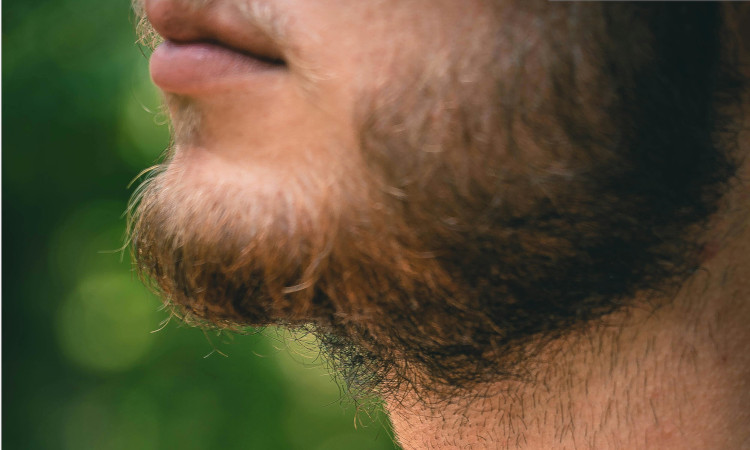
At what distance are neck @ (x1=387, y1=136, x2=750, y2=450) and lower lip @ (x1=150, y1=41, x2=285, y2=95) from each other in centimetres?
40

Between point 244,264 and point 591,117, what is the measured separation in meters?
0.35

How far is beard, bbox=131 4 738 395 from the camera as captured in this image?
652mm

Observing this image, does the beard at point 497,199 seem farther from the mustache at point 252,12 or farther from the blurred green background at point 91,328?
the blurred green background at point 91,328

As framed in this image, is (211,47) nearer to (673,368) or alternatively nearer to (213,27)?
(213,27)

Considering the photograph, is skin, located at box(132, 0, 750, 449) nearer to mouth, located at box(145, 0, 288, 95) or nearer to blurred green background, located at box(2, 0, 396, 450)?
mouth, located at box(145, 0, 288, 95)

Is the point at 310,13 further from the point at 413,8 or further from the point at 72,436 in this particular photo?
the point at 72,436

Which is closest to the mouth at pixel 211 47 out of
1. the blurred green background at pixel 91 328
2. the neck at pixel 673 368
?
the neck at pixel 673 368

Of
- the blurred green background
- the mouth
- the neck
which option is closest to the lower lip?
the mouth

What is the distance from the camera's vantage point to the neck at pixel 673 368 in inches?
27.9

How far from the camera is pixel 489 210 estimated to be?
0.70 meters

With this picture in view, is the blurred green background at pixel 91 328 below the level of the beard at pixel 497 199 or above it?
below

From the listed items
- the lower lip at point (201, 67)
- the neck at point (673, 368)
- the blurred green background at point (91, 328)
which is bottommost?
the blurred green background at point (91, 328)

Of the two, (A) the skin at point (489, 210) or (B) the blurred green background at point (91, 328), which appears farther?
(B) the blurred green background at point (91, 328)

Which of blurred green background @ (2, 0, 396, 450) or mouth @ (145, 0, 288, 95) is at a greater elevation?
mouth @ (145, 0, 288, 95)
